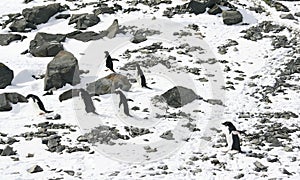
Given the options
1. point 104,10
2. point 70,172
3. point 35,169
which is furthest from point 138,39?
point 35,169

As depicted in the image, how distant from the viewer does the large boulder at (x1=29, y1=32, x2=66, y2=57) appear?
82.2ft

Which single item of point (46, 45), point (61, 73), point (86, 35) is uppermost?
point (61, 73)

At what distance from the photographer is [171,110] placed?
58.9ft

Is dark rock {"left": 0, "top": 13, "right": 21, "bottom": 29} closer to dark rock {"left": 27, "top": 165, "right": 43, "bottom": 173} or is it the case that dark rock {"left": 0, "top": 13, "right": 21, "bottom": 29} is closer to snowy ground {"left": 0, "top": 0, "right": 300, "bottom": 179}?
snowy ground {"left": 0, "top": 0, "right": 300, "bottom": 179}

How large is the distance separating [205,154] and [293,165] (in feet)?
9.35

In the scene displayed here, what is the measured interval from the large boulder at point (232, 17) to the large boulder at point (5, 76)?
16129mm

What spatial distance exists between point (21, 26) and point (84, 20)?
4.62 meters

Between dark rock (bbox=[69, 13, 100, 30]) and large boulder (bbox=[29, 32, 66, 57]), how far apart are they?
8.01 feet

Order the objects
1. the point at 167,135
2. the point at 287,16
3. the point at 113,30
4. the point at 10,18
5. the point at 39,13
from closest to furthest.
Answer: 1. the point at 167,135
2. the point at 113,30
3. the point at 287,16
4. the point at 39,13
5. the point at 10,18

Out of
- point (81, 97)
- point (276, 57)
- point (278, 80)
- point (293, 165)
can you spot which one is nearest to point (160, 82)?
point (81, 97)

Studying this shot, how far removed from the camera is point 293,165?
12805 mm

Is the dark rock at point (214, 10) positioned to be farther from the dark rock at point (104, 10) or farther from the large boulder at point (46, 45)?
the large boulder at point (46, 45)

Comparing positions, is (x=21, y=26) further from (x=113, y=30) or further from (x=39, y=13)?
(x=113, y=30)

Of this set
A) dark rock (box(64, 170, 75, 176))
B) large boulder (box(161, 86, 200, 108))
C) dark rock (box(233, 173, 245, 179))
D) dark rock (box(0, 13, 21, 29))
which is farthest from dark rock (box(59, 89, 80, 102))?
dark rock (box(0, 13, 21, 29))
